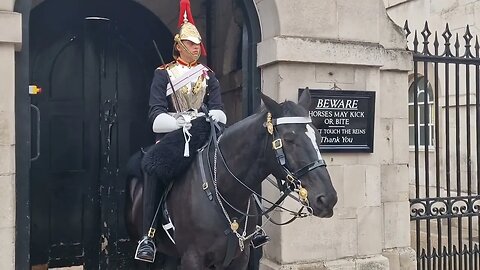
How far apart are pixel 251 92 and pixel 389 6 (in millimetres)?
9157

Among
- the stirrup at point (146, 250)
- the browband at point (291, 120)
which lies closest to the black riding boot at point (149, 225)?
the stirrup at point (146, 250)

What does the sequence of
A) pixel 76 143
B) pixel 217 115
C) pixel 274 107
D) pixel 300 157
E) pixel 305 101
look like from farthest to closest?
pixel 76 143 < pixel 217 115 < pixel 305 101 < pixel 274 107 < pixel 300 157

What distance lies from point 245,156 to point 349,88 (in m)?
2.31

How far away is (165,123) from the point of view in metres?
4.43

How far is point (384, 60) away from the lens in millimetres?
6020

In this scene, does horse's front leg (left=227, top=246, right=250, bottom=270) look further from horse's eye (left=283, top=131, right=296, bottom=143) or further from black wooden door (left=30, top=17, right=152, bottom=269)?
black wooden door (left=30, top=17, right=152, bottom=269)

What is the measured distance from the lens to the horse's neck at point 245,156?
385cm

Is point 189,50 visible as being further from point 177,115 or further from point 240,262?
point 240,262

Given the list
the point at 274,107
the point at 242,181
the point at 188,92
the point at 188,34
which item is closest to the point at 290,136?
the point at 274,107

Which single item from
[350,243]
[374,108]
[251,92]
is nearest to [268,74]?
[251,92]

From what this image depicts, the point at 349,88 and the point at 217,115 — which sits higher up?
the point at 349,88

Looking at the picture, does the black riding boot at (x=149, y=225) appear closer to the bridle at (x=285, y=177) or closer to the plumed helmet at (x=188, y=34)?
the bridle at (x=285, y=177)

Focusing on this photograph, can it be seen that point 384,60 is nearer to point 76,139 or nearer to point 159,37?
point 159,37

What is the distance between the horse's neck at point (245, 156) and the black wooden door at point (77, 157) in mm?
3416
